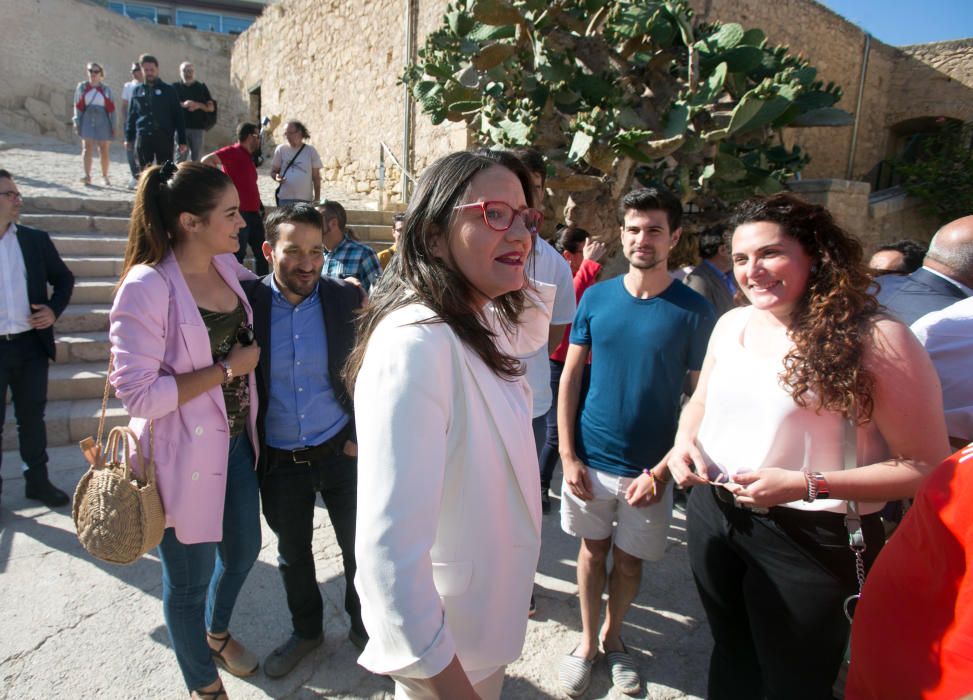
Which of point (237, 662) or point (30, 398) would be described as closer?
point (237, 662)

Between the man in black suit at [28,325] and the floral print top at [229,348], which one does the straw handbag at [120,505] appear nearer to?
the floral print top at [229,348]

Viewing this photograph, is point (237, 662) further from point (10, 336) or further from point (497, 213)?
point (10, 336)

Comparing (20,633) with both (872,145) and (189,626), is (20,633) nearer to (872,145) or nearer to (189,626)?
(189,626)

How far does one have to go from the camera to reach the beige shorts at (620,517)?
2.19 m

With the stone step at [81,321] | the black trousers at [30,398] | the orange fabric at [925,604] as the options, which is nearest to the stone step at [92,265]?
the stone step at [81,321]

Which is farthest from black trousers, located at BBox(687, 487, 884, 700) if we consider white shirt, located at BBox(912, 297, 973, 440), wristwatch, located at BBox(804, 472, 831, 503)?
white shirt, located at BBox(912, 297, 973, 440)

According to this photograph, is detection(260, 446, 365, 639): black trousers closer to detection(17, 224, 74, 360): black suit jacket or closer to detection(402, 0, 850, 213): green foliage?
detection(17, 224, 74, 360): black suit jacket

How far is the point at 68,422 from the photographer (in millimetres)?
4160

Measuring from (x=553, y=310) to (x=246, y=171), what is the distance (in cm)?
446

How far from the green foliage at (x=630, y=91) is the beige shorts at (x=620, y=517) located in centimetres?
287

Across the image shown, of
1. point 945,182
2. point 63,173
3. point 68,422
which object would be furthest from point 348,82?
point 945,182

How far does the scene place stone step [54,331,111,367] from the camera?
474 cm

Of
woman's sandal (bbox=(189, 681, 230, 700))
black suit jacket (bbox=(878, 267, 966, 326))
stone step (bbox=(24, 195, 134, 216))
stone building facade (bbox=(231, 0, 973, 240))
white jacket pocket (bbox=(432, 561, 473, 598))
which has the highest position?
stone building facade (bbox=(231, 0, 973, 240))

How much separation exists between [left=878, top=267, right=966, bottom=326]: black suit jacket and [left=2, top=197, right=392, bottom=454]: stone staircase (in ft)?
16.3
